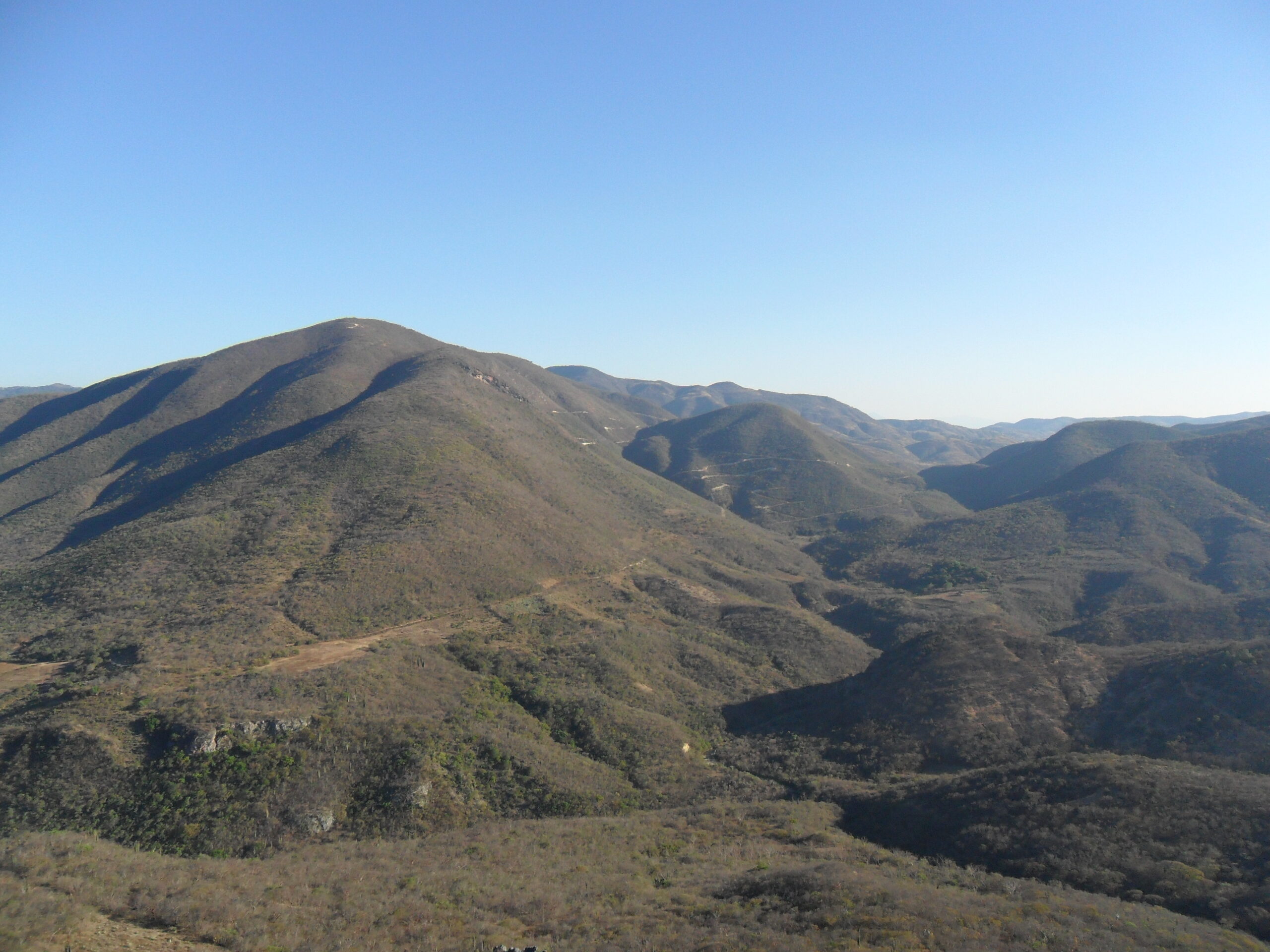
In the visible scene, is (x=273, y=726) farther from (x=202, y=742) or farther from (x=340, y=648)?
(x=340, y=648)

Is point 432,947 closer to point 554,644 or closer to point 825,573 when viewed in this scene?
point 554,644

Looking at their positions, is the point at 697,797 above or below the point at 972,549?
below

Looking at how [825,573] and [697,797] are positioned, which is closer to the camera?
[697,797]

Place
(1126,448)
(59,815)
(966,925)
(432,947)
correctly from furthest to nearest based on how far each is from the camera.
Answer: (1126,448), (59,815), (966,925), (432,947)

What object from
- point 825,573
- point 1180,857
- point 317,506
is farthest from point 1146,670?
point 317,506

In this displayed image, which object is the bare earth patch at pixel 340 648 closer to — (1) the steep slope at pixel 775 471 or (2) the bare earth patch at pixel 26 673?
(2) the bare earth patch at pixel 26 673

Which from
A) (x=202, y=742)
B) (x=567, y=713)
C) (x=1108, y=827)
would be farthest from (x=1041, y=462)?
(x=202, y=742)

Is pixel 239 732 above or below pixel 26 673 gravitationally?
below
